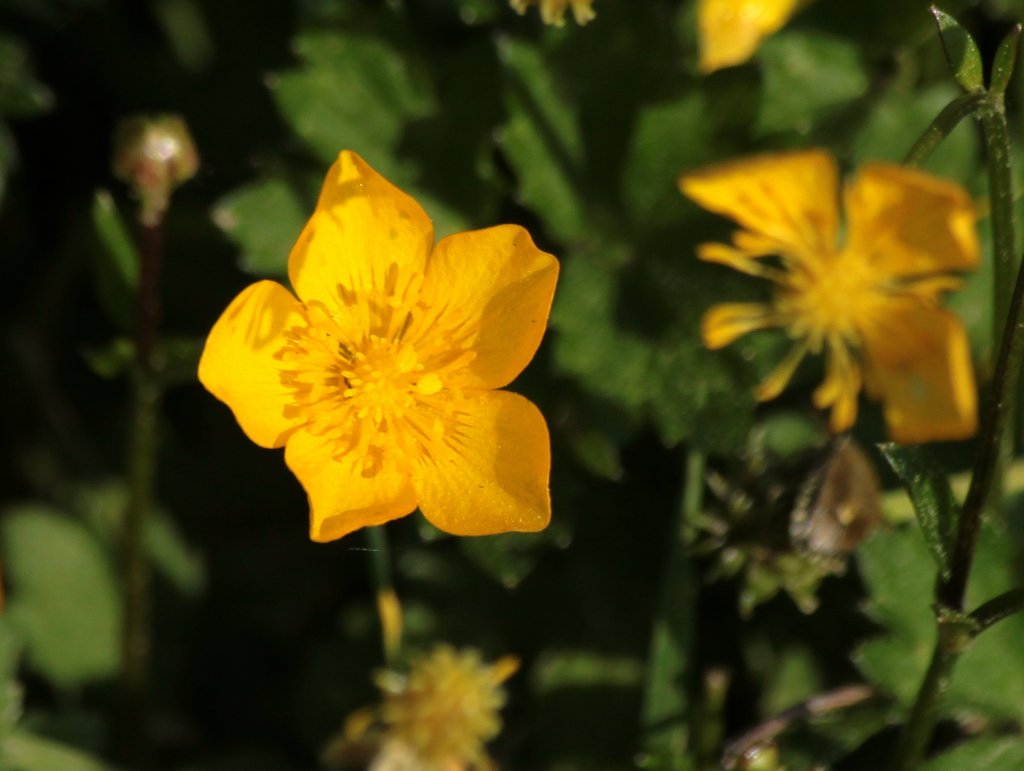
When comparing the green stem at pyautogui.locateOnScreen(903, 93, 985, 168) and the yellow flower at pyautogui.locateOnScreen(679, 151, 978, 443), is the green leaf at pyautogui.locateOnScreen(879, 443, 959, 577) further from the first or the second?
the yellow flower at pyautogui.locateOnScreen(679, 151, 978, 443)

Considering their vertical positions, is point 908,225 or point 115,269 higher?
point 115,269

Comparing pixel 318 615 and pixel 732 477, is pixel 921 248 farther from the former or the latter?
pixel 318 615

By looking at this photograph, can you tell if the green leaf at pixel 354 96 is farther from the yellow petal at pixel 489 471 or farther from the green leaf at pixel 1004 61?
the green leaf at pixel 1004 61

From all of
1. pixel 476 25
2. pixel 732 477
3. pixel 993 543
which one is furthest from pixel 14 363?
pixel 993 543

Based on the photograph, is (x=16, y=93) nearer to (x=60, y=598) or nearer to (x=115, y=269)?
(x=115, y=269)

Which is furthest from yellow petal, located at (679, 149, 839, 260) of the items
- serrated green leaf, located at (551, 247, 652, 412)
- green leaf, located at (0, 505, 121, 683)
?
green leaf, located at (0, 505, 121, 683)

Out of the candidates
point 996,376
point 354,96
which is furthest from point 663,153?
point 996,376
